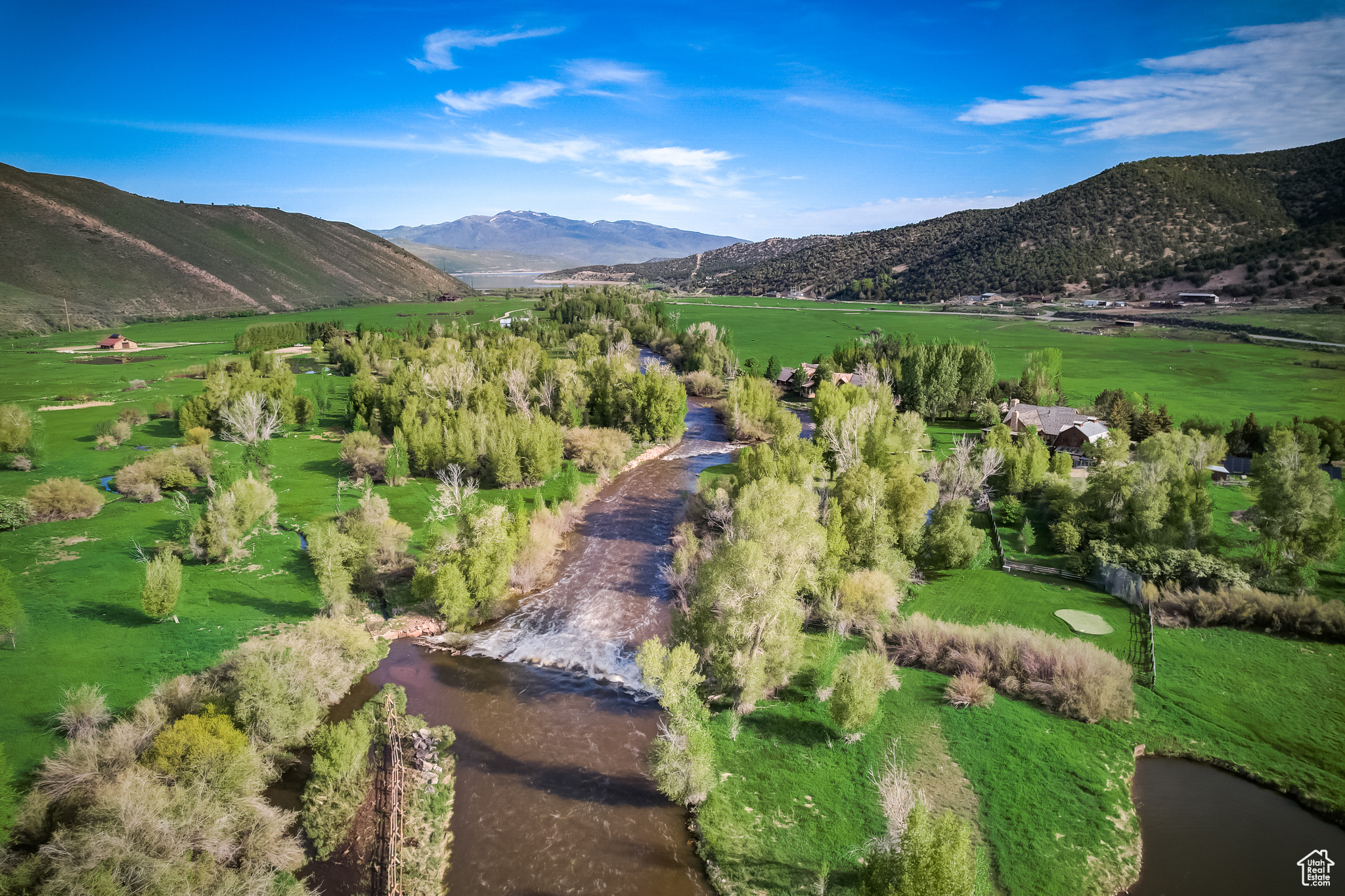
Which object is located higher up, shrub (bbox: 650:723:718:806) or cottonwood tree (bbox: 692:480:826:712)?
cottonwood tree (bbox: 692:480:826:712)

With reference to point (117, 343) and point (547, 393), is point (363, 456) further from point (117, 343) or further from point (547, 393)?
point (117, 343)

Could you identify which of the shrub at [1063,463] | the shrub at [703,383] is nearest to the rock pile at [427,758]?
the shrub at [1063,463]

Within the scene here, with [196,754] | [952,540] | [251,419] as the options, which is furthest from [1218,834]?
[251,419]

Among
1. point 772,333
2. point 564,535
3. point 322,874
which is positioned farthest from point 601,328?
point 322,874

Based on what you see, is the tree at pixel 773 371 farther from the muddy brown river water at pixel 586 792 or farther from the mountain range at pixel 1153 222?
the mountain range at pixel 1153 222

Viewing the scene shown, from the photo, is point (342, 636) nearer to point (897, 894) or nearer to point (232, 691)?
point (232, 691)

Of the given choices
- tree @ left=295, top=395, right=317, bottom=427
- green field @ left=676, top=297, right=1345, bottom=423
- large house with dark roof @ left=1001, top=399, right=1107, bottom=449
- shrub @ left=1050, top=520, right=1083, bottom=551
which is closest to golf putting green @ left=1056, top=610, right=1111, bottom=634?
shrub @ left=1050, top=520, right=1083, bottom=551

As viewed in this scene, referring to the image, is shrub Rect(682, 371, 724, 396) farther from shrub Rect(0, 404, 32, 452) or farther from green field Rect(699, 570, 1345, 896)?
shrub Rect(0, 404, 32, 452)
